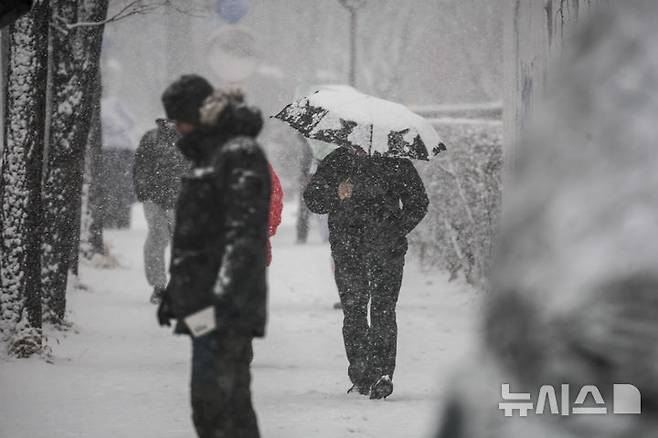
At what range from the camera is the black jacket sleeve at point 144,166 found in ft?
37.3

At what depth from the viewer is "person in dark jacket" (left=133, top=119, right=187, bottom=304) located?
1107 centimetres

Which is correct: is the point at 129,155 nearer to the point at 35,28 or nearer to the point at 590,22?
the point at 35,28

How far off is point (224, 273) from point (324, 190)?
314 centimetres

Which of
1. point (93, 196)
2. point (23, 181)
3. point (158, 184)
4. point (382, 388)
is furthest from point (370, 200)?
point (93, 196)

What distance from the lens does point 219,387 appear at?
4285 mm

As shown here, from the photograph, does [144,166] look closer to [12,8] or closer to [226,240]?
[12,8]

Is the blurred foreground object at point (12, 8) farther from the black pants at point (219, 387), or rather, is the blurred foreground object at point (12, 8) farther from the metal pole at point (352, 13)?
the metal pole at point (352, 13)

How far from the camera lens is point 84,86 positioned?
958 cm

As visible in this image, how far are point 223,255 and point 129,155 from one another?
69.3 ft

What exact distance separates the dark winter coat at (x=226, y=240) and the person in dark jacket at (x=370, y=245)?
283cm

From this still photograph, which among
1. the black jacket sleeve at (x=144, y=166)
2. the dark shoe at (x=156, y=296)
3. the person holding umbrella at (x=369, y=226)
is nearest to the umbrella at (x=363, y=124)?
the person holding umbrella at (x=369, y=226)

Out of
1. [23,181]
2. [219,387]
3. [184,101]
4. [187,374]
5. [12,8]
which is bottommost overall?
[187,374]

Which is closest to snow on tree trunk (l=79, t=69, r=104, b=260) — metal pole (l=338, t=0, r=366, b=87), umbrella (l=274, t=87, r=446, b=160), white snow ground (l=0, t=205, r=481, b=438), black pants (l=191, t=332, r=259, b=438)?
white snow ground (l=0, t=205, r=481, b=438)

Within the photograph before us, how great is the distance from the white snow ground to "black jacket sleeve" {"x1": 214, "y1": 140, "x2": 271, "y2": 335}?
5.67 ft
